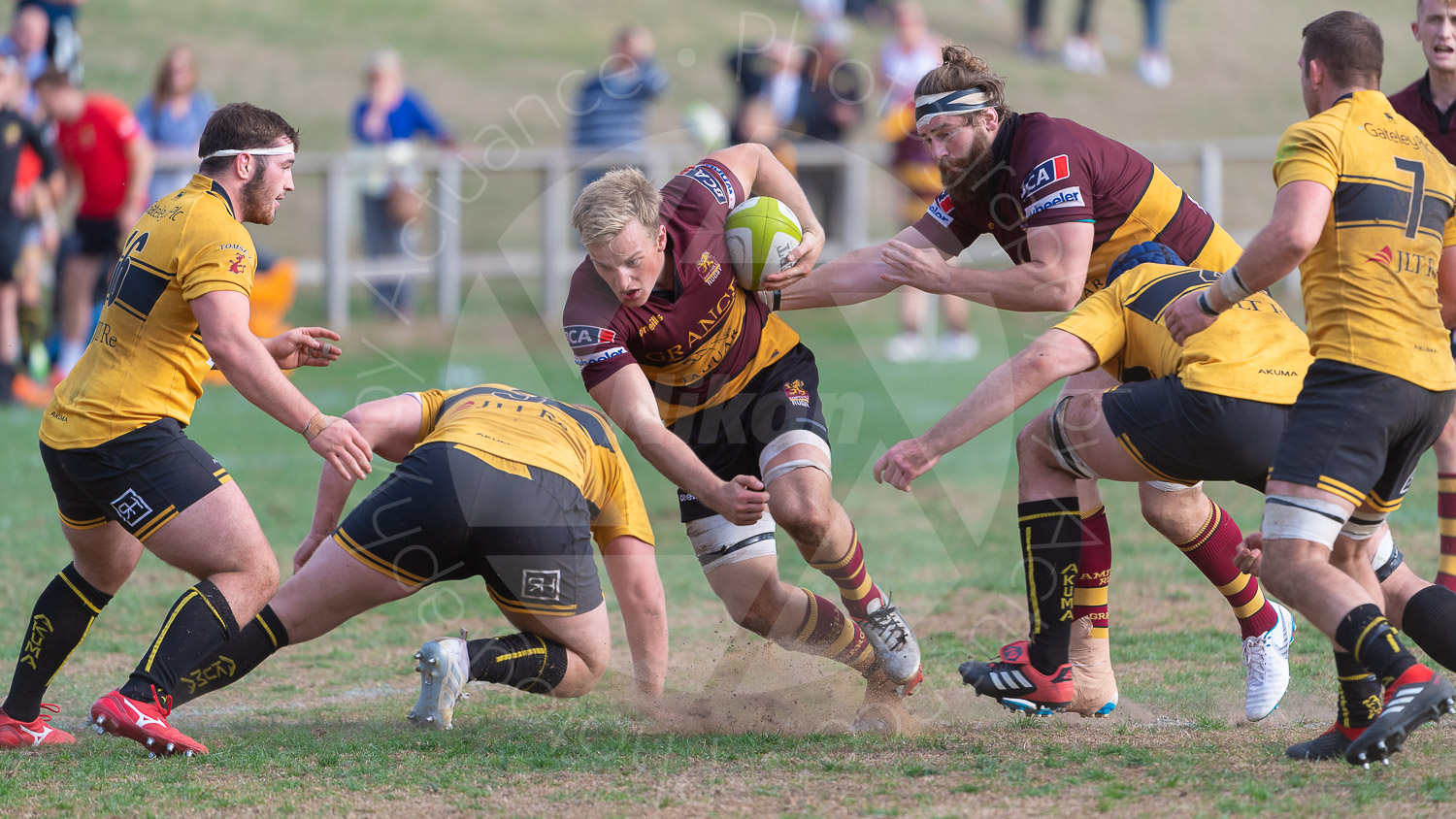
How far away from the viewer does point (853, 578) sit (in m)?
5.25

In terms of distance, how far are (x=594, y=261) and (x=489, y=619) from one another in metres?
2.50

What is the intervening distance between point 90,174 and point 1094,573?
383 inches

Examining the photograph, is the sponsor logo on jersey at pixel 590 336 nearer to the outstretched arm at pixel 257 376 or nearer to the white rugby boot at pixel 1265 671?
the outstretched arm at pixel 257 376

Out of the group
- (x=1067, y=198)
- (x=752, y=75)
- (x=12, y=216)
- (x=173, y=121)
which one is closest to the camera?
(x=1067, y=198)

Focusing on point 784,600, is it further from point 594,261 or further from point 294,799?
point 294,799

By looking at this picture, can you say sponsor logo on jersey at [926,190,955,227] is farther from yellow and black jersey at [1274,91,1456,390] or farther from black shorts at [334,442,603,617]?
black shorts at [334,442,603,617]

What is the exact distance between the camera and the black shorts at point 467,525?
14.8 feet

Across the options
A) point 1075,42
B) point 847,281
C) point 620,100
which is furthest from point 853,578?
point 1075,42

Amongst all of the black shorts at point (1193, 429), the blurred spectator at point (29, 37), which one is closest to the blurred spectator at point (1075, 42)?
the blurred spectator at point (29, 37)

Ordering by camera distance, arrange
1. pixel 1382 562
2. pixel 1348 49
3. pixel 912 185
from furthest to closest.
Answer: pixel 912 185 < pixel 1382 562 < pixel 1348 49

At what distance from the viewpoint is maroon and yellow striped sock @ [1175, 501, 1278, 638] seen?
5.20 meters

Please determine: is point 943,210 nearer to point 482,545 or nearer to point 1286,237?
point 1286,237

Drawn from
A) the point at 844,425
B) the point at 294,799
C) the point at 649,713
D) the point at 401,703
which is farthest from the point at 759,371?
the point at 844,425

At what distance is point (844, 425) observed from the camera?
11578 mm
